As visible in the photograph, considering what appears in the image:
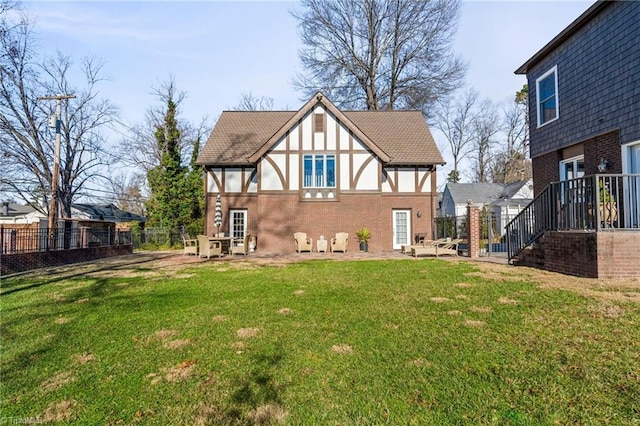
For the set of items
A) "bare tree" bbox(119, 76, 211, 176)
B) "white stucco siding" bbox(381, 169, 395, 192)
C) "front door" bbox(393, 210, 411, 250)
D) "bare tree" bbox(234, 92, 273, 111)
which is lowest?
"front door" bbox(393, 210, 411, 250)

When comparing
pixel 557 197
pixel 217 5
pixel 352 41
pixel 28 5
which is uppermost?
pixel 352 41

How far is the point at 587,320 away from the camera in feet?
14.6

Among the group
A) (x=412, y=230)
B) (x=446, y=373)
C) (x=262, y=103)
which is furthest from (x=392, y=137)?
(x=262, y=103)

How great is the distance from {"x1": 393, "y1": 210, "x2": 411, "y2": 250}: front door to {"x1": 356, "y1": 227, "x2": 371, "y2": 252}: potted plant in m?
2.58

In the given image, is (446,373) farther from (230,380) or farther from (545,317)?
(545,317)

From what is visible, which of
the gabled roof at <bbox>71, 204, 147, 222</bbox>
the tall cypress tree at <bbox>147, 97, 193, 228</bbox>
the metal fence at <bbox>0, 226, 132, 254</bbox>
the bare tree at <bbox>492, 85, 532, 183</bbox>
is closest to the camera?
the metal fence at <bbox>0, 226, 132, 254</bbox>

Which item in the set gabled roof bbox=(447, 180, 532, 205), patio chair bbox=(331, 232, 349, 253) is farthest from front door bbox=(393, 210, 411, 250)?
gabled roof bbox=(447, 180, 532, 205)

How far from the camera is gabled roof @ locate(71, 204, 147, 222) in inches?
1224

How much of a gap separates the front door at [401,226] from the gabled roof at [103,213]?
89.7ft

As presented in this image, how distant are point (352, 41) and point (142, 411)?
29155mm

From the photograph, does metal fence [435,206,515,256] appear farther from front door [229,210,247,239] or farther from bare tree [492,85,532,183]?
bare tree [492,85,532,183]

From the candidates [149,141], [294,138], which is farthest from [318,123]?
[149,141]

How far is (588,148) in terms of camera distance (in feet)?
33.2

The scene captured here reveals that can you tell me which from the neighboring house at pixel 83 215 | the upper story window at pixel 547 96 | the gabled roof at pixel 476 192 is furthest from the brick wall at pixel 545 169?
the neighboring house at pixel 83 215
